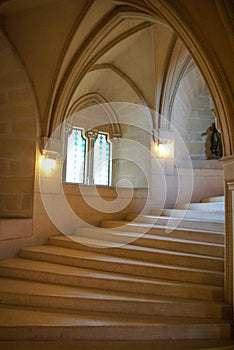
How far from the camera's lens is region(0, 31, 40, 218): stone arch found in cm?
518

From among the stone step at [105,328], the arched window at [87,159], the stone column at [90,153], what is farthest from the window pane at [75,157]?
the stone step at [105,328]

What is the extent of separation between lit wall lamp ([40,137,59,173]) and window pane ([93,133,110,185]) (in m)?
2.29

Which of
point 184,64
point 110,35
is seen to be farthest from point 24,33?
point 184,64

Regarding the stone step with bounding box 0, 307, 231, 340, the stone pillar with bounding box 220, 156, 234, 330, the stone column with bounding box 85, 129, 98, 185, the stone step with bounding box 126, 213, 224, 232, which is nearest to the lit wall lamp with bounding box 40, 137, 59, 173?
the stone step with bounding box 126, 213, 224, 232

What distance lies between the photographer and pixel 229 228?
329cm

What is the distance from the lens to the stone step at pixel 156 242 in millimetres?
3873

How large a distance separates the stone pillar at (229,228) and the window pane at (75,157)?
4.64 metres

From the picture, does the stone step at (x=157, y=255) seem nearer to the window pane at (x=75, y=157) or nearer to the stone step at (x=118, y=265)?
the stone step at (x=118, y=265)

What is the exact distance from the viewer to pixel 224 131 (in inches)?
129

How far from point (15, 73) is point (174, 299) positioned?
13.3 ft

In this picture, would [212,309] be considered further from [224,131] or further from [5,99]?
[5,99]

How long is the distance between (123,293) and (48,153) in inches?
108

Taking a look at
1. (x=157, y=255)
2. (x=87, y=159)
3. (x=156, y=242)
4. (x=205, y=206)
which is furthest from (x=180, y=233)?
(x=87, y=159)

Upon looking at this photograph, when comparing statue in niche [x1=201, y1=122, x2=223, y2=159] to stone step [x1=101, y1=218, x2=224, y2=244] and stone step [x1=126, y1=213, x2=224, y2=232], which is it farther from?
stone step [x1=101, y1=218, x2=224, y2=244]
